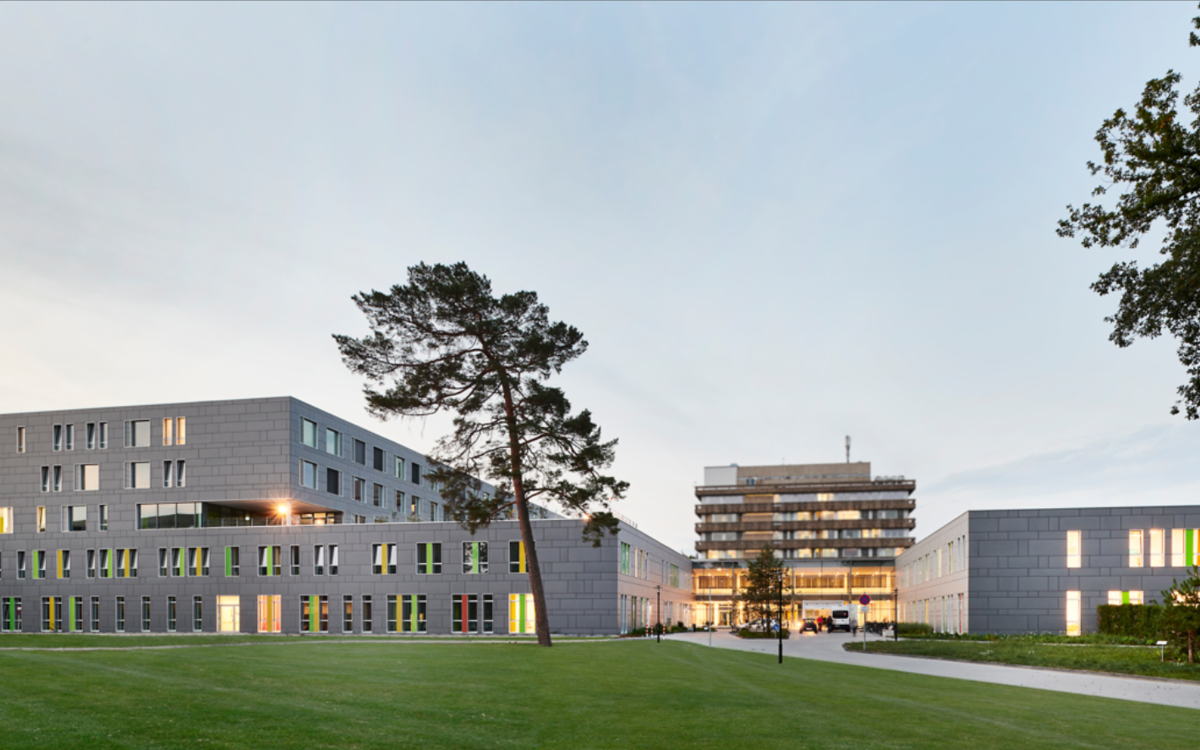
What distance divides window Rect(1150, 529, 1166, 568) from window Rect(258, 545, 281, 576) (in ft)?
187

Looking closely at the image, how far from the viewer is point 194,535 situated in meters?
67.1

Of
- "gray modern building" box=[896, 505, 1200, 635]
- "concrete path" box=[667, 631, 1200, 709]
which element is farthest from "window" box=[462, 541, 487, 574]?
"gray modern building" box=[896, 505, 1200, 635]

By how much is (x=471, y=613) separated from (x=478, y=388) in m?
27.0

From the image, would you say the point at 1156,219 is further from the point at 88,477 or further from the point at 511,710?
the point at 88,477

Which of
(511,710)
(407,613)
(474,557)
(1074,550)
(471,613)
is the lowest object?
(407,613)

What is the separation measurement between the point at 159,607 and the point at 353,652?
142 feet

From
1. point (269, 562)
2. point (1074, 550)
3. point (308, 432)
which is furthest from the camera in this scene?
point (308, 432)

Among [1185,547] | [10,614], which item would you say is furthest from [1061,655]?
[10,614]

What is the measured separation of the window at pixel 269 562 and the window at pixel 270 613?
5.60 feet

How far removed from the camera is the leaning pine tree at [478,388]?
40781mm

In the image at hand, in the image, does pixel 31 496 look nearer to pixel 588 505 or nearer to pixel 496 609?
pixel 496 609

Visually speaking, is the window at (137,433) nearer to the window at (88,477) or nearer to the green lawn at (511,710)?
the window at (88,477)

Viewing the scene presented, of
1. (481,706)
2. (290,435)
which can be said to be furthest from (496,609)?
(481,706)

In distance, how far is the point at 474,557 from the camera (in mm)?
63094
